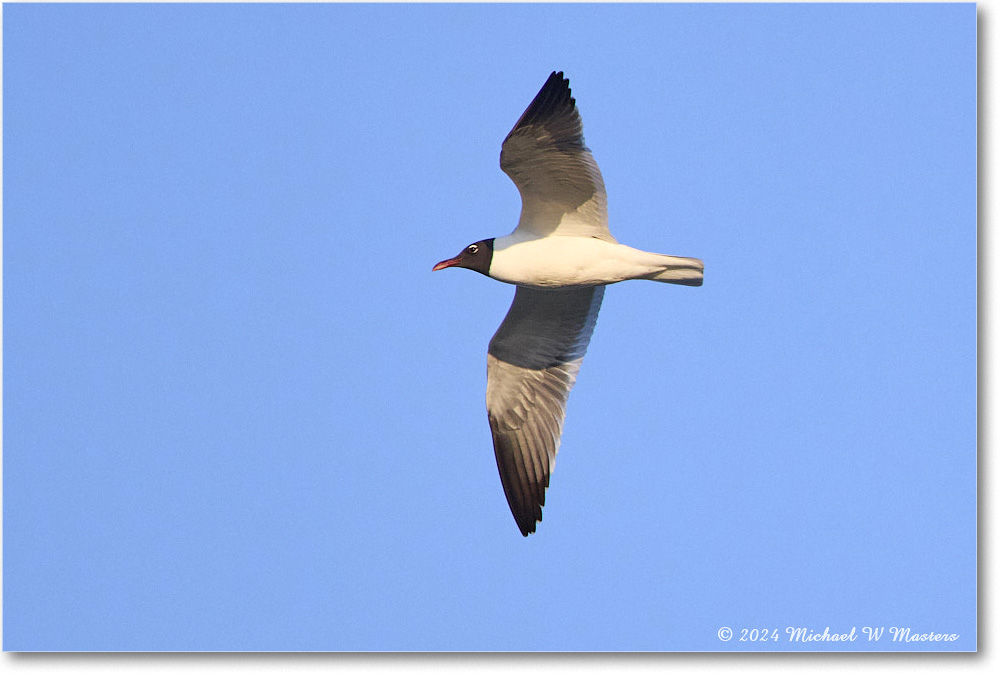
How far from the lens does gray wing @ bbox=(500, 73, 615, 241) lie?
614 cm

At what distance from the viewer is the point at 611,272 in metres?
6.38

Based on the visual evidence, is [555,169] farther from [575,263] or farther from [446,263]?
[446,263]

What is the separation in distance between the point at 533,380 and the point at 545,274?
1.00 m

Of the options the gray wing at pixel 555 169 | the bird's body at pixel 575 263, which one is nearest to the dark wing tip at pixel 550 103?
the gray wing at pixel 555 169

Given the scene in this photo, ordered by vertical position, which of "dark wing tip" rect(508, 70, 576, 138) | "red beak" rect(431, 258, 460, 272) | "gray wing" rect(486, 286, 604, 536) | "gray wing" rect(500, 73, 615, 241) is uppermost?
"dark wing tip" rect(508, 70, 576, 138)

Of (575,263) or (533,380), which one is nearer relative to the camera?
(575,263)

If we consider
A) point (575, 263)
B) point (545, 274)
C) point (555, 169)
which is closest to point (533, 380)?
point (545, 274)

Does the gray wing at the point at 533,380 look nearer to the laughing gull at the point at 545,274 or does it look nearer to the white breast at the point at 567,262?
the laughing gull at the point at 545,274

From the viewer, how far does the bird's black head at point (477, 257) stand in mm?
6531

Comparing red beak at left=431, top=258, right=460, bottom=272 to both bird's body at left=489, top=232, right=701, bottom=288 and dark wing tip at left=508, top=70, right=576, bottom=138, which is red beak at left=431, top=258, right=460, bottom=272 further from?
dark wing tip at left=508, top=70, right=576, bottom=138

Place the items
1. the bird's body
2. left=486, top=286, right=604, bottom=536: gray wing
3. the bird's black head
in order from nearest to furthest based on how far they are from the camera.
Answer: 1. the bird's body
2. the bird's black head
3. left=486, top=286, right=604, bottom=536: gray wing

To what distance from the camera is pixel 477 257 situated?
6547 millimetres

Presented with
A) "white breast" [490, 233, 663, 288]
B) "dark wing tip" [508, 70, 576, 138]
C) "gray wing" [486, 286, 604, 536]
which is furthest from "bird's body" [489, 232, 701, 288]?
"dark wing tip" [508, 70, 576, 138]

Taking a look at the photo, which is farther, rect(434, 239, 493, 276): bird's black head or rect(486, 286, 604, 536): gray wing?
rect(486, 286, 604, 536): gray wing
